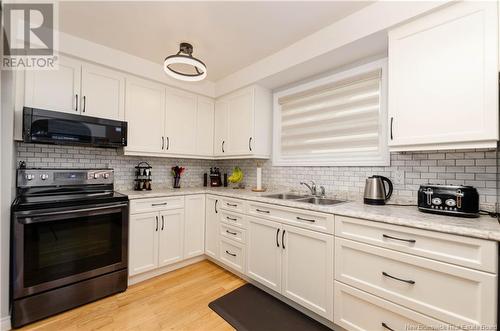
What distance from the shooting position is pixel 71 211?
6.13 feet

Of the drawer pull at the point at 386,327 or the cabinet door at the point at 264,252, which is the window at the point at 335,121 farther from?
the drawer pull at the point at 386,327

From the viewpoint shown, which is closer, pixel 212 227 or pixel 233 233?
pixel 233 233

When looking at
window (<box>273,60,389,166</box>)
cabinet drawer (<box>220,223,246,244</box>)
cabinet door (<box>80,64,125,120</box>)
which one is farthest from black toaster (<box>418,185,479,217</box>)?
cabinet door (<box>80,64,125,120</box>)

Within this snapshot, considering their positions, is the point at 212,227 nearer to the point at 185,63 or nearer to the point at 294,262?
the point at 294,262

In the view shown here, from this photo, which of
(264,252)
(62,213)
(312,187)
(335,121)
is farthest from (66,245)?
(335,121)

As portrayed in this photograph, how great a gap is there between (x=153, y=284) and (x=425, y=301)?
7.73 feet

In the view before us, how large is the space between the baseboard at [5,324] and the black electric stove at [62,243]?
38 millimetres

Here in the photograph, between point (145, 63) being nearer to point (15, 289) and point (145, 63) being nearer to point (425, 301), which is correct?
point (15, 289)

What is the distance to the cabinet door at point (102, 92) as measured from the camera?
2.28m

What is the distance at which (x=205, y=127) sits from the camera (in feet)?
10.9

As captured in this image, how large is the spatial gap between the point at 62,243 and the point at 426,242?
265cm

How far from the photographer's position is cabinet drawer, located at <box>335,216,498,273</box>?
1082mm

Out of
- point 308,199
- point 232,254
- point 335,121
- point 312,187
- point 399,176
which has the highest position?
point 335,121

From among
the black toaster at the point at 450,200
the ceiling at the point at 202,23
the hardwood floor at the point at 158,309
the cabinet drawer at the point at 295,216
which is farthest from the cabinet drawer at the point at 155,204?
the black toaster at the point at 450,200
